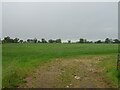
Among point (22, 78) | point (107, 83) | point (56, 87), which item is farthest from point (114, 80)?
point (22, 78)

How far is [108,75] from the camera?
55.2 ft

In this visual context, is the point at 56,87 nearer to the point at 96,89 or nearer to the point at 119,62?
the point at 96,89

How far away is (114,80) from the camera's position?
15328 mm

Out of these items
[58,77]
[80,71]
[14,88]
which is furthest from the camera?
[80,71]

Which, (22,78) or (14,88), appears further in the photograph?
(22,78)

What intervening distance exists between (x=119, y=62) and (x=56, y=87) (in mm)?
6659

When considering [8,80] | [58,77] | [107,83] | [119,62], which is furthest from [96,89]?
[119,62]

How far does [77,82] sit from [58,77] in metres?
1.39

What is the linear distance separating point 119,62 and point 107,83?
4.77m

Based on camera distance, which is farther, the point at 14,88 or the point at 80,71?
the point at 80,71

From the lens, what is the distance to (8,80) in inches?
591

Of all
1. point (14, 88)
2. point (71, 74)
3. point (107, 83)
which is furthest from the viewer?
point (71, 74)

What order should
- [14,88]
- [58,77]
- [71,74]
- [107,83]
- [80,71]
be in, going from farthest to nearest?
[80,71] < [71,74] < [58,77] < [107,83] < [14,88]

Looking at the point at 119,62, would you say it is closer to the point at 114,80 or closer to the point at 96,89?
the point at 114,80
